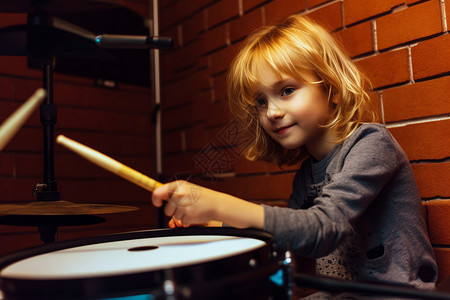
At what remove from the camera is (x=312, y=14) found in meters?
1.25

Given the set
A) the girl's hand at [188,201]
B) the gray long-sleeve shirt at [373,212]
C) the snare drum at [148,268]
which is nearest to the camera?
the snare drum at [148,268]

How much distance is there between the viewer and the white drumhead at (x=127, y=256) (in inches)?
21.2

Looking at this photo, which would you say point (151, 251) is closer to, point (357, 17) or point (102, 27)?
point (357, 17)

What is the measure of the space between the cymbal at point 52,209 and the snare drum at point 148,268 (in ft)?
0.45

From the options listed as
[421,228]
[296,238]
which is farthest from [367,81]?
[296,238]

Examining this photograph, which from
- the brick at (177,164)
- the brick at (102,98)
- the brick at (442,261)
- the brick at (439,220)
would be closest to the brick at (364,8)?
the brick at (439,220)

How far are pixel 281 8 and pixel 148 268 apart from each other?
1064mm

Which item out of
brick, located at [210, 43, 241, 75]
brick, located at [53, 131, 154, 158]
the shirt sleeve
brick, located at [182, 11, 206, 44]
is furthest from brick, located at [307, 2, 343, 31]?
brick, located at [53, 131, 154, 158]

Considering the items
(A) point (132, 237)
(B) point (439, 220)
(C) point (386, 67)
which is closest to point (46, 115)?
(A) point (132, 237)

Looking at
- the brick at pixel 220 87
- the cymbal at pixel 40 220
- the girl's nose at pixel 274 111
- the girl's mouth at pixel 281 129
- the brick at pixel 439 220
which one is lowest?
→ the brick at pixel 439 220

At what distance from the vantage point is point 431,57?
99 cm

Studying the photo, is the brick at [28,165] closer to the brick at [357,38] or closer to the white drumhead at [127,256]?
the white drumhead at [127,256]

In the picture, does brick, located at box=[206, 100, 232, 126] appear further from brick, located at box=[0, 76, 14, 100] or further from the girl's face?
brick, located at box=[0, 76, 14, 100]

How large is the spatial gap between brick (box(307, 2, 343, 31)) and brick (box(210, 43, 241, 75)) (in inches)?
13.2
